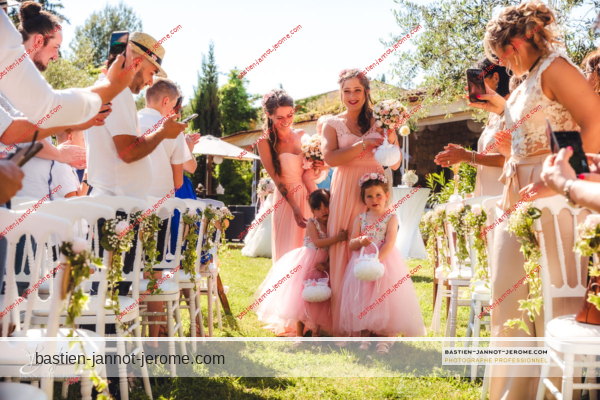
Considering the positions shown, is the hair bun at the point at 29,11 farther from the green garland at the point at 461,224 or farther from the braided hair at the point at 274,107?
the green garland at the point at 461,224

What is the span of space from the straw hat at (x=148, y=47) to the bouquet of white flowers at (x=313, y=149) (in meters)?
1.72

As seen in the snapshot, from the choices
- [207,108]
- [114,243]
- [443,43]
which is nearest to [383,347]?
[114,243]

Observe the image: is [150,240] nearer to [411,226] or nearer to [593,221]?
[593,221]

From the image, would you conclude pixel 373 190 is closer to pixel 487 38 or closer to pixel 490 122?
pixel 490 122

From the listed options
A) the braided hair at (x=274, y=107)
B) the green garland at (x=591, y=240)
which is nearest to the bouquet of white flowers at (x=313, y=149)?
the braided hair at (x=274, y=107)

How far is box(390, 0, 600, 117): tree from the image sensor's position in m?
7.29

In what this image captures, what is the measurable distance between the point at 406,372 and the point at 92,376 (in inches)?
97.2

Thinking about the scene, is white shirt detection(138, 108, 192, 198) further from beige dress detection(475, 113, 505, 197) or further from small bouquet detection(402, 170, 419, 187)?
small bouquet detection(402, 170, 419, 187)

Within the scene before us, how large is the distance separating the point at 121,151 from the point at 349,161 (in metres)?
1.90

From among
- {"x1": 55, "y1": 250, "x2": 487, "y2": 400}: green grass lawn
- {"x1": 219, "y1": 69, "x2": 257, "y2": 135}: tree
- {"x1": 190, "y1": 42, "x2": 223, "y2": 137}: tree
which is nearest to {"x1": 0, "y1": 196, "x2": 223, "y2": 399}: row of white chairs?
{"x1": 55, "y1": 250, "x2": 487, "y2": 400}: green grass lawn

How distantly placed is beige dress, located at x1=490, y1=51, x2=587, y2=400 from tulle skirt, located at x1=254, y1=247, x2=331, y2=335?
6.32ft

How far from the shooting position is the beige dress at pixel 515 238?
226 cm

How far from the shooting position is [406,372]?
349 cm

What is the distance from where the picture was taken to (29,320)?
6.03ft
